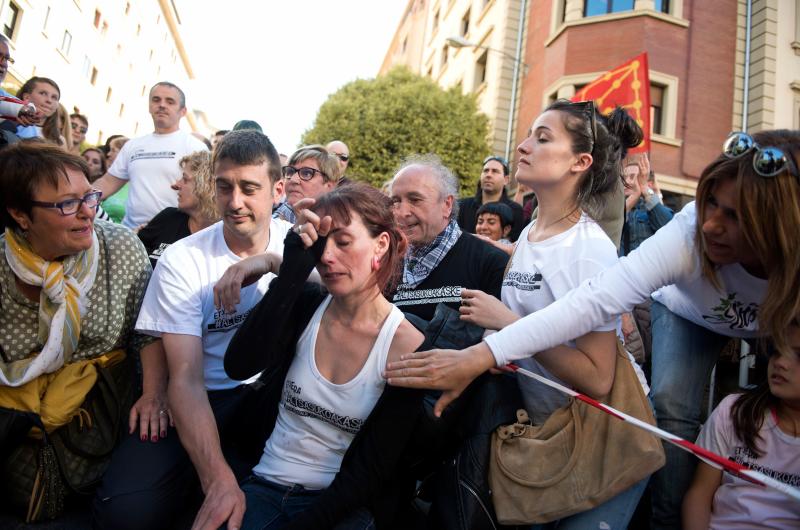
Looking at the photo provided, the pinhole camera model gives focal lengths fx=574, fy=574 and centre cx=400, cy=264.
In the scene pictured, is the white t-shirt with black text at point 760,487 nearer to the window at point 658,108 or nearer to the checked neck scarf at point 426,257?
the checked neck scarf at point 426,257

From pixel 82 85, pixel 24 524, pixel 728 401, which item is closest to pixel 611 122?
pixel 728 401

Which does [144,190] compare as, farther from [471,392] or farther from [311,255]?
[471,392]

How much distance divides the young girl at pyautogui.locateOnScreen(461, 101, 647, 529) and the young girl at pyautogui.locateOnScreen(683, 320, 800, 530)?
0.32m

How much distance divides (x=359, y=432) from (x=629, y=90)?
7052mm

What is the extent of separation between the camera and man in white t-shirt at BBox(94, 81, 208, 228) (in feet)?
17.9

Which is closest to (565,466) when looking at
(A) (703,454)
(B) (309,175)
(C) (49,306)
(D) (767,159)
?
(A) (703,454)

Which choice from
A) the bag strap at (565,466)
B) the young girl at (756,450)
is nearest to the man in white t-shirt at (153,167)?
the bag strap at (565,466)

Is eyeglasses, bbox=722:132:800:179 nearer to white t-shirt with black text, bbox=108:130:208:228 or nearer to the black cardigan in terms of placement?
the black cardigan

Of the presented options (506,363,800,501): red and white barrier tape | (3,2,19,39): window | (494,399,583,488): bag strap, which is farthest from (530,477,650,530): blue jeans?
(3,2,19,39): window

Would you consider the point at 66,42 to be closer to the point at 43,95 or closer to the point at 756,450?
the point at 43,95

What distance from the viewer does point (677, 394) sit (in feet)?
8.27

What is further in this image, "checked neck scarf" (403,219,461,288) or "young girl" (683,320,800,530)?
"checked neck scarf" (403,219,461,288)

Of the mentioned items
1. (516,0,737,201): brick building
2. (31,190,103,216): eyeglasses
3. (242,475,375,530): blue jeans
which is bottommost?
(242,475,375,530): blue jeans

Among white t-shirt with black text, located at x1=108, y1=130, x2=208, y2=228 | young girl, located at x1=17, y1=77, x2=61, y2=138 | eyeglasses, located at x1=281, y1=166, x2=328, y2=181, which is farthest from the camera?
young girl, located at x1=17, y1=77, x2=61, y2=138
